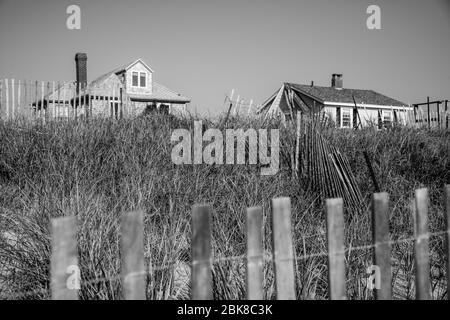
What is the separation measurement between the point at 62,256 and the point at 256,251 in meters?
0.66

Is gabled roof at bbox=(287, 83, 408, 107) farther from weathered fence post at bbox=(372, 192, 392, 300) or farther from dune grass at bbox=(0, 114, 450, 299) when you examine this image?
weathered fence post at bbox=(372, 192, 392, 300)

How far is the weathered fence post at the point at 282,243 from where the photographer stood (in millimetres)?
1474

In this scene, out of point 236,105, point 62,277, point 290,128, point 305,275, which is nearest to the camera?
point 62,277

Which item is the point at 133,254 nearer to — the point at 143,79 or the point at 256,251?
the point at 256,251

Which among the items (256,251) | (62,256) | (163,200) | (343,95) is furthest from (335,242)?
(343,95)

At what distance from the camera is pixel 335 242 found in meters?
1.55

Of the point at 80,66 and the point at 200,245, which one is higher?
the point at 80,66

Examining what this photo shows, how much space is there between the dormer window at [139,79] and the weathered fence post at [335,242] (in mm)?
27159

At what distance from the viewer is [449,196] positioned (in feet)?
6.20

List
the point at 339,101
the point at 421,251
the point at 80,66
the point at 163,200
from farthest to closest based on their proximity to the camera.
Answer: the point at 339,101, the point at 80,66, the point at 163,200, the point at 421,251

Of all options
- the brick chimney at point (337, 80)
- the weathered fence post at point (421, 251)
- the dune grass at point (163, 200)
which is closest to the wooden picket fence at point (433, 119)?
the dune grass at point (163, 200)
